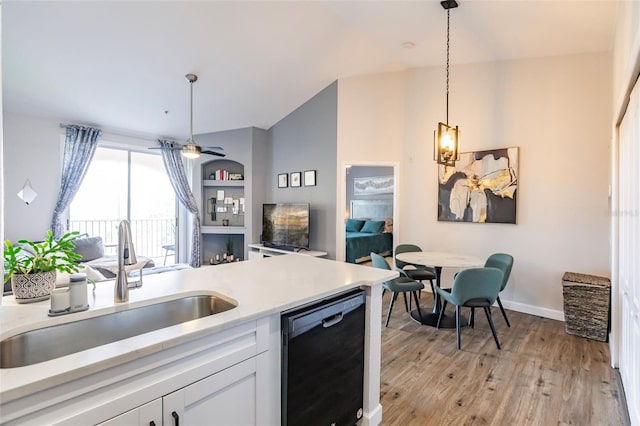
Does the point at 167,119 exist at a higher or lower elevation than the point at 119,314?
higher

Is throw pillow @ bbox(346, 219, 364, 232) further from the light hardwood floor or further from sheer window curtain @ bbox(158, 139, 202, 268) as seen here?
the light hardwood floor

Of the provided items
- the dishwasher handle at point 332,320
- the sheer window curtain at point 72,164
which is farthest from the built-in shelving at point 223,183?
the dishwasher handle at point 332,320

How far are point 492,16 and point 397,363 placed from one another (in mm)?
3522

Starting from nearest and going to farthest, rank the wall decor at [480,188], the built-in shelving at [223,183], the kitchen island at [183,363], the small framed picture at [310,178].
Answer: the kitchen island at [183,363], the wall decor at [480,188], the small framed picture at [310,178], the built-in shelving at [223,183]

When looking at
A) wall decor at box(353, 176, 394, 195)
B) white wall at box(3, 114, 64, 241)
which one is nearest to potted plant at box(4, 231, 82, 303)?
white wall at box(3, 114, 64, 241)

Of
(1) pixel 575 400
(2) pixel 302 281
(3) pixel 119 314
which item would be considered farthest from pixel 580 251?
(3) pixel 119 314

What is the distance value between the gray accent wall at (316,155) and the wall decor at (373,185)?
3307 mm

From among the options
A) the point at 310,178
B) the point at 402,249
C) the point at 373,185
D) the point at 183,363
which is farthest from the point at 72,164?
the point at 373,185

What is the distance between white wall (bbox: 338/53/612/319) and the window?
421 centimetres

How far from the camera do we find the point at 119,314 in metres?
1.49

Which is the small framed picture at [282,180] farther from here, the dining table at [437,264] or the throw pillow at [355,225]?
the dining table at [437,264]

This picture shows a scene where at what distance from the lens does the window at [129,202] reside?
585 centimetres

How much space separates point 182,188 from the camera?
265 inches

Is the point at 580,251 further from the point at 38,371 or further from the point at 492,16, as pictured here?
the point at 38,371
